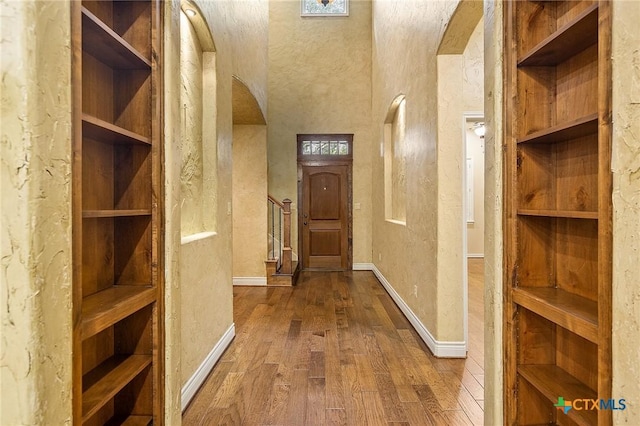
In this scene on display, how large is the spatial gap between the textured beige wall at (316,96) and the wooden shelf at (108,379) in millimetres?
5335

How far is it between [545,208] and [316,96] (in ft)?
19.4

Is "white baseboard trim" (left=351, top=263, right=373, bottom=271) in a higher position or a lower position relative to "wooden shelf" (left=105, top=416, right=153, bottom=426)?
lower

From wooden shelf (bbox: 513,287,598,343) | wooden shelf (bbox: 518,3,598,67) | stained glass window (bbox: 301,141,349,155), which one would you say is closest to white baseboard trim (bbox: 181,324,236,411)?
wooden shelf (bbox: 513,287,598,343)

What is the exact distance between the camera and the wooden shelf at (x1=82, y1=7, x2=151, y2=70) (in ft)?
3.84

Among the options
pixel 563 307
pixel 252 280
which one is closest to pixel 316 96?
pixel 252 280

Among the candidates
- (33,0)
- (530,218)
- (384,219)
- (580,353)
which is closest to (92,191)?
(33,0)

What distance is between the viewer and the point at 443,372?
254 centimetres

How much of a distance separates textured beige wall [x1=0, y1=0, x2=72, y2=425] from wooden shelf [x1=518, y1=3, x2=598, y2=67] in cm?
159

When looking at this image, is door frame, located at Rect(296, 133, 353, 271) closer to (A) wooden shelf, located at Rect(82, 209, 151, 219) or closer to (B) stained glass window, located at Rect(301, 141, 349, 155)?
(B) stained glass window, located at Rect(301, 141, 349, 155)

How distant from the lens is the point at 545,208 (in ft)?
4.81

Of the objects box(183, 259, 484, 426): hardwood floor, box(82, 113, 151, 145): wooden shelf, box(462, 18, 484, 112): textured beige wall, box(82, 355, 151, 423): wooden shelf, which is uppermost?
box(462, 18, 484, 112): textured beige wall

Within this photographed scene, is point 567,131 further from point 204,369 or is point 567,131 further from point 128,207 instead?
point 204,369

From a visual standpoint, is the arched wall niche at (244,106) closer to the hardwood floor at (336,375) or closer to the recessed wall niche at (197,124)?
the recessed wall niche at (197,124)

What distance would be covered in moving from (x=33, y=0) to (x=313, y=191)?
6030 millimetres
